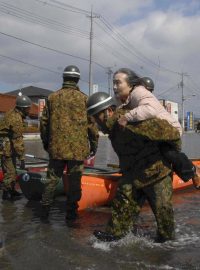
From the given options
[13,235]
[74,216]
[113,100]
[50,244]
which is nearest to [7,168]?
[74,216]

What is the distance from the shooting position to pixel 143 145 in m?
4.91

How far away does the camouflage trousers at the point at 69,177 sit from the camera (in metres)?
6.44

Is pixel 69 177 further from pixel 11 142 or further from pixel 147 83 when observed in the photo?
pixel 11 142

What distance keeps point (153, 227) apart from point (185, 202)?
2535mm

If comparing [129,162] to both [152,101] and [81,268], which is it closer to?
[152,101]

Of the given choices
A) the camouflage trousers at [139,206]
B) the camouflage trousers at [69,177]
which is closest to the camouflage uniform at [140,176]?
the camouflage trousers at [139,206]

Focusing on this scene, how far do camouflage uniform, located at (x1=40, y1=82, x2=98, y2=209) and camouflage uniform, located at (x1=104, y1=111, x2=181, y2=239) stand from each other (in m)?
1.37

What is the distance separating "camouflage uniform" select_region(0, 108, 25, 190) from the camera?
27.0 ft

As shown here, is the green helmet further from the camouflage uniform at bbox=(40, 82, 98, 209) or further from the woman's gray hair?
the woman's gray hair

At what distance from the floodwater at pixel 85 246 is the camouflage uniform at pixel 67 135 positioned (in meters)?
0.53

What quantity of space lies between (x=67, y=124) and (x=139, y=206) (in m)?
1.79

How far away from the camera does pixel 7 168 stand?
842 centimetres

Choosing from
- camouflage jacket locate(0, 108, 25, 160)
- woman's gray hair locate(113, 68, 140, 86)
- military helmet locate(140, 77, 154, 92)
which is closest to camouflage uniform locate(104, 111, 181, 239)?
woman's gray hair locate(113, 68, 140, 86)

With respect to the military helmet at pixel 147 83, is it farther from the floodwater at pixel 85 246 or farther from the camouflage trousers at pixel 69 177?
the floodwater at pixel 85 246
